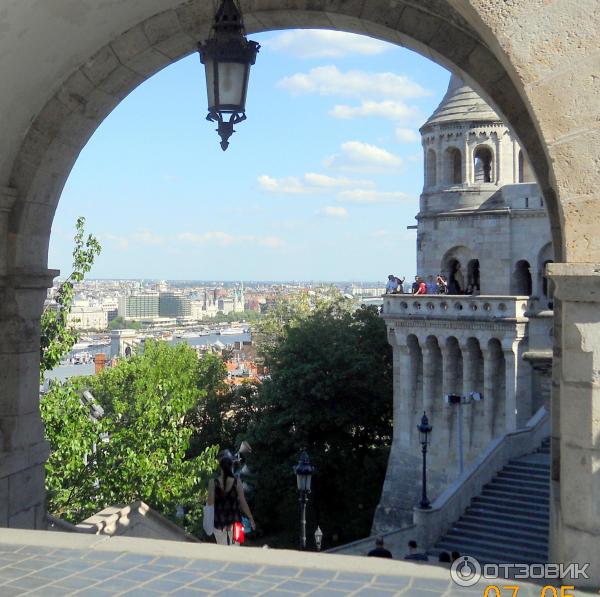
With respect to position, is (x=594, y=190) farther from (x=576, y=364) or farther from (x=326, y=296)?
(x=326, y=296)

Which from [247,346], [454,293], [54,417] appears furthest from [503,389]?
[247,346]

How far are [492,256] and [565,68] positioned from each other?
33447mm

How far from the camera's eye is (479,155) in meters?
38.2

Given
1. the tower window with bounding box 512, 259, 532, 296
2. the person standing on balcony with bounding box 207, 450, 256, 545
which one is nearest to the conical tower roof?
the tower window with bounding box 512, 259, 532, 296

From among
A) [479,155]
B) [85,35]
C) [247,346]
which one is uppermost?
[479,155]

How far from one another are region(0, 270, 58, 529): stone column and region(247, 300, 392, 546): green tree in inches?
1048

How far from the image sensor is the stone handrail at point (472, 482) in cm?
1970

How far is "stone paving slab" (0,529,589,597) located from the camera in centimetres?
446

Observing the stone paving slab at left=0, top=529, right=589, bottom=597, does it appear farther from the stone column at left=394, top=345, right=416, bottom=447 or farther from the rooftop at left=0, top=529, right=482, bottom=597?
the stone column at left=394, top=345, right=416, bottom=447

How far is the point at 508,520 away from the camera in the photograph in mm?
19234

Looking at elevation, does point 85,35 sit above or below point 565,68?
above

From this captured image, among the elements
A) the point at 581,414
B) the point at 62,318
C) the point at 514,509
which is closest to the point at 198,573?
the point at 581,414

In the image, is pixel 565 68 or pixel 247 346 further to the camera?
pixel 247 346

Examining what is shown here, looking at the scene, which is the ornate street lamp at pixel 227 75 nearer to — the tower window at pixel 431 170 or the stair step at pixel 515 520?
the stair step at pixel 515 520
